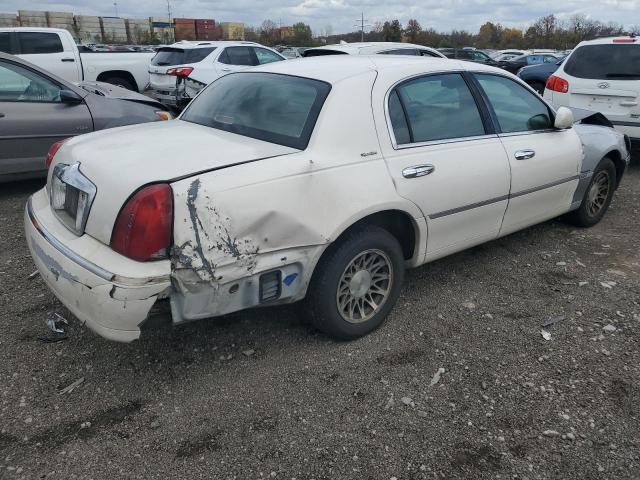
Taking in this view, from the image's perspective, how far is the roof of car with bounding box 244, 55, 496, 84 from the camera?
3256 mm

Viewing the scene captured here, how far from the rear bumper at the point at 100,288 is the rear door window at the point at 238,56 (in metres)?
9.03

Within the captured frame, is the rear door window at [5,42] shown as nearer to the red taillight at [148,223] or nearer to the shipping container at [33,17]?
the red taillight at [148,223]

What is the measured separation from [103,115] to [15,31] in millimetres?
5670

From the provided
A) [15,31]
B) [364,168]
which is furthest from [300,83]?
[15,31]

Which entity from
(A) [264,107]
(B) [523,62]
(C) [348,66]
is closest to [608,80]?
(C) [348,66]

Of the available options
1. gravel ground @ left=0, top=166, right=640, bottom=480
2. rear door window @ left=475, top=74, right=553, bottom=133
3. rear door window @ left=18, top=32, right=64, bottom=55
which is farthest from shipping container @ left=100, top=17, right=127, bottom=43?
gravel ground @ left=0, top=166, right=640, bottom=480

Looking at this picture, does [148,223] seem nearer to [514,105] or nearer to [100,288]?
[100,288]

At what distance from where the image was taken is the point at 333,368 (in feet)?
9.86

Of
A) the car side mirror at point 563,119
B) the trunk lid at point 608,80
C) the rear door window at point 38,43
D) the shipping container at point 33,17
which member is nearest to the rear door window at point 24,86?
Result: the car side mirror at point 563,119

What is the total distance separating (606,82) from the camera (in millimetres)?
7215

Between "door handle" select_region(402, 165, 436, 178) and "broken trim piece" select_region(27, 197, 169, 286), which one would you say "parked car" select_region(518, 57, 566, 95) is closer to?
"door handle" select_region(402, 165, 436, 178)

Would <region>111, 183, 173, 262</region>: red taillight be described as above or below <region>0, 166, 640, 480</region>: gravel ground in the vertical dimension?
above

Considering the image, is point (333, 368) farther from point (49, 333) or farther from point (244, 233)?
point (49, 333)

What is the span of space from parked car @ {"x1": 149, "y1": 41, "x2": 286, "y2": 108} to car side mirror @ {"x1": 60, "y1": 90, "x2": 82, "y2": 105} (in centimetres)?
434
